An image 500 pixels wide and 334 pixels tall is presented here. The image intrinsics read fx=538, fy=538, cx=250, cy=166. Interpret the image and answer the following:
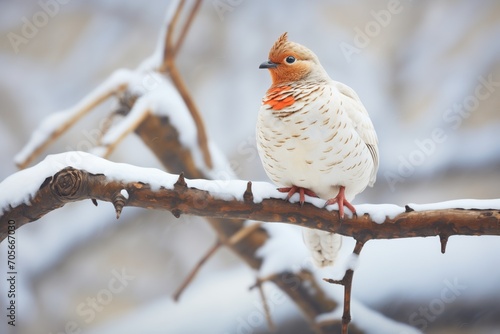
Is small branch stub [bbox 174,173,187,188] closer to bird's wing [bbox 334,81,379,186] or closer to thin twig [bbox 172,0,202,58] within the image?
bird's wing [bbox 334,81,379,186]

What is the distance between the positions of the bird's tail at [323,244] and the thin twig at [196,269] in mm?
515

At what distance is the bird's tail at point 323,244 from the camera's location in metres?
1.37

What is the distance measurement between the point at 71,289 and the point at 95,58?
84cm

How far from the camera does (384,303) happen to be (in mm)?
1881

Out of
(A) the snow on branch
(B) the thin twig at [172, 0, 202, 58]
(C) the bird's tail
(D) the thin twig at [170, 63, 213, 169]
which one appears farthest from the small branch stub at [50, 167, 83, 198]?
(B) the thin twig at [172, 0, 202, 58]

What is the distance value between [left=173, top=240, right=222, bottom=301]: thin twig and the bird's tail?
52 cm

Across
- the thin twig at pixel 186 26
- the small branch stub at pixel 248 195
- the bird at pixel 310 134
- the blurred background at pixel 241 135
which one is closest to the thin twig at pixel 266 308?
the blurred background at pixel 241 135

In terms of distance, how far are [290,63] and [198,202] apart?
16.7 inches

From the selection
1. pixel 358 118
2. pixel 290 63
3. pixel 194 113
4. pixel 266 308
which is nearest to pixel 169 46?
pixel 194 113

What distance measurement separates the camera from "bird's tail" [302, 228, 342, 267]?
137 centimetres

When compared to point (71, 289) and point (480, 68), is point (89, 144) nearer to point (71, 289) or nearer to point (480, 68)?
point (71, 289)

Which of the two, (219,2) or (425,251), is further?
(219,2)

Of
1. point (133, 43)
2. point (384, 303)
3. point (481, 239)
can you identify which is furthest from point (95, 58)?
point (481, 239)

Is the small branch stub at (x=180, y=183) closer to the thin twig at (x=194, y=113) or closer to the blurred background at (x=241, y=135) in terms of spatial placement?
the thin twig at (x=194, y=113)
